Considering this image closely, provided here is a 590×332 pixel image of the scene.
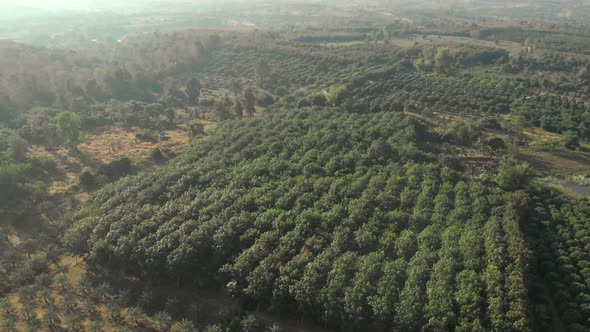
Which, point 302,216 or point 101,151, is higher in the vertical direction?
point 302,216

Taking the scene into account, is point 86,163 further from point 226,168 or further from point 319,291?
point 319,291

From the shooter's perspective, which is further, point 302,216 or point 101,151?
point 101,151


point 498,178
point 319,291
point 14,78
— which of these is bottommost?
point 319,291

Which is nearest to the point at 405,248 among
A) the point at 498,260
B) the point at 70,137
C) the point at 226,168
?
the point at 498,260

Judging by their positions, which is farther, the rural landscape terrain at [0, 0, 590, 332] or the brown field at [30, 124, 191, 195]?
the brown field at [30, 124, 191, 195]

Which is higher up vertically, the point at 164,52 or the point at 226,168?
the point at 164,52

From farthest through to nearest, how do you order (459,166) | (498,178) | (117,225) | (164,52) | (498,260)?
1. (164,52)
2. (459,166)
3. (498,178)
4. (117,225)
5. (498,260)

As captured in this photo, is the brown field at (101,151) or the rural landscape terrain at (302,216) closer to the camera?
the rural landscape terrain at (302,216)

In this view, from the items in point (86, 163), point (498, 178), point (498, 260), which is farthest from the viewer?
point (86, 163)

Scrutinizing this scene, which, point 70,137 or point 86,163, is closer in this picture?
point 86,163

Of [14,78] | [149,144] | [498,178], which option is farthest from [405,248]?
[14,78]
